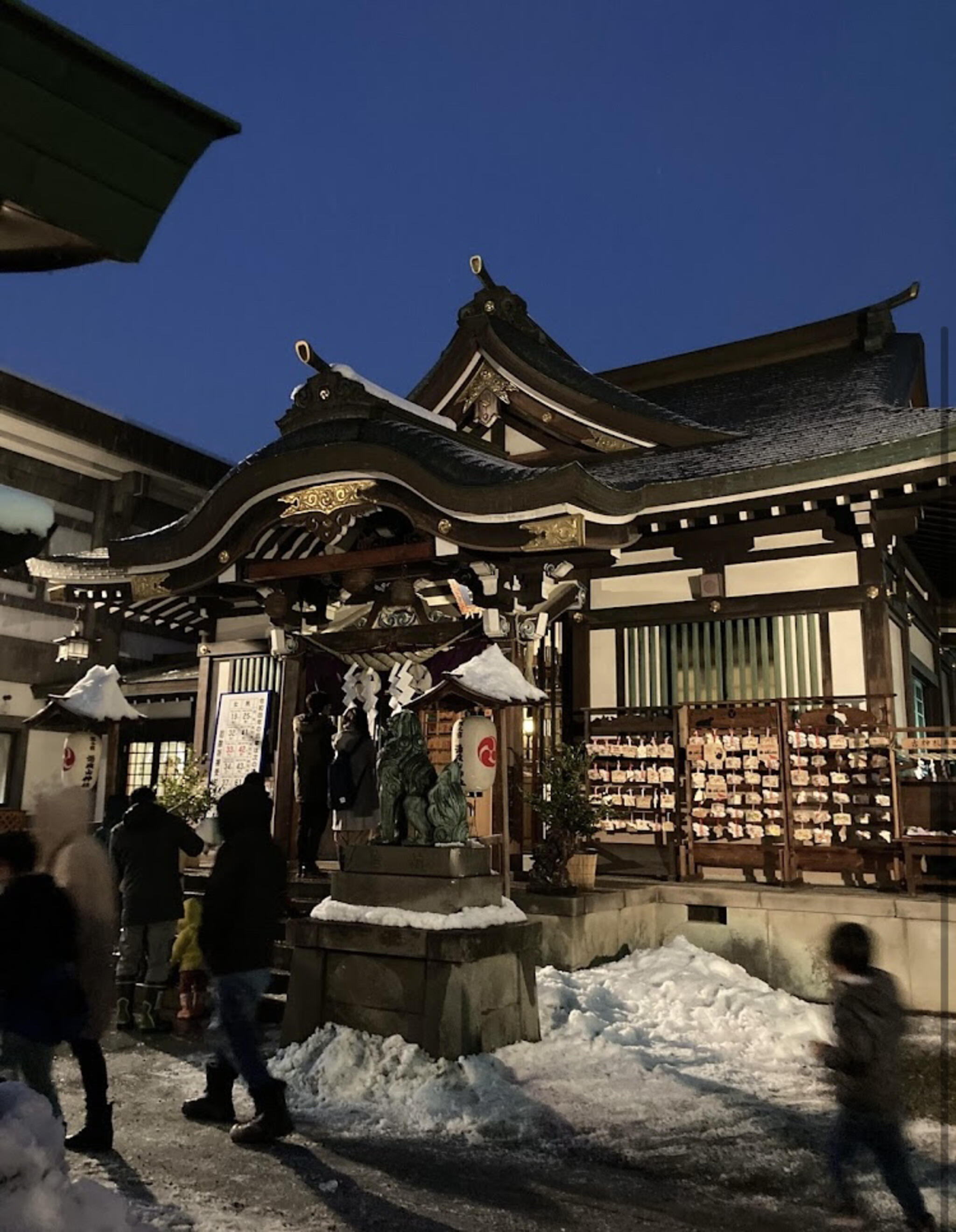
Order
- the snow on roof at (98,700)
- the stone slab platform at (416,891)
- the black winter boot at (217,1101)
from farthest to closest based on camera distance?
the snow on roof at (98,700) → the stone slab platform at (416,891) → the black winter boot at (217,1101)

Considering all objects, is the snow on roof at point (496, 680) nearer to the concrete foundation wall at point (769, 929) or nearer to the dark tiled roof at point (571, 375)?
the concrete foundation wall at point (769, 929)

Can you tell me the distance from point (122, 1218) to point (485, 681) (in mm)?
5890

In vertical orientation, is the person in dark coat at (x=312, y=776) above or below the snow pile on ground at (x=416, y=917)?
above

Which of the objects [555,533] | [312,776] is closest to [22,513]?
[555,533]

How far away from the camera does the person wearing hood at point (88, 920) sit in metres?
4.82

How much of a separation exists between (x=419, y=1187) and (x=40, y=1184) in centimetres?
217

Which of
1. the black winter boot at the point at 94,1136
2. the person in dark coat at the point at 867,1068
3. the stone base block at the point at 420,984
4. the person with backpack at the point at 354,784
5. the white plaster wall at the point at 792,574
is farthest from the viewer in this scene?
the white plaster wall at the point at 792,574

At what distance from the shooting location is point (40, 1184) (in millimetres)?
3090

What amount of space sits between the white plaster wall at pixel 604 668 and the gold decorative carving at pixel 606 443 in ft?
9.67

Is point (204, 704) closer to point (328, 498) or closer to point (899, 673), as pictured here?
point (328, 498)

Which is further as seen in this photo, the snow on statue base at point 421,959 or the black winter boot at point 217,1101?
the snow on statue base at point 421,959

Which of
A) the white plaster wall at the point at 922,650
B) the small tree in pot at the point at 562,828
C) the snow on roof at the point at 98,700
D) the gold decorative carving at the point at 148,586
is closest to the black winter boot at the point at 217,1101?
the small tree in pot at the point at 562,828

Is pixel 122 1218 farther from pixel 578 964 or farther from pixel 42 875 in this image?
pixel 578 964

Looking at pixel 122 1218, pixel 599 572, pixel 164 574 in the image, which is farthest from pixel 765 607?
pixel 122 1218
